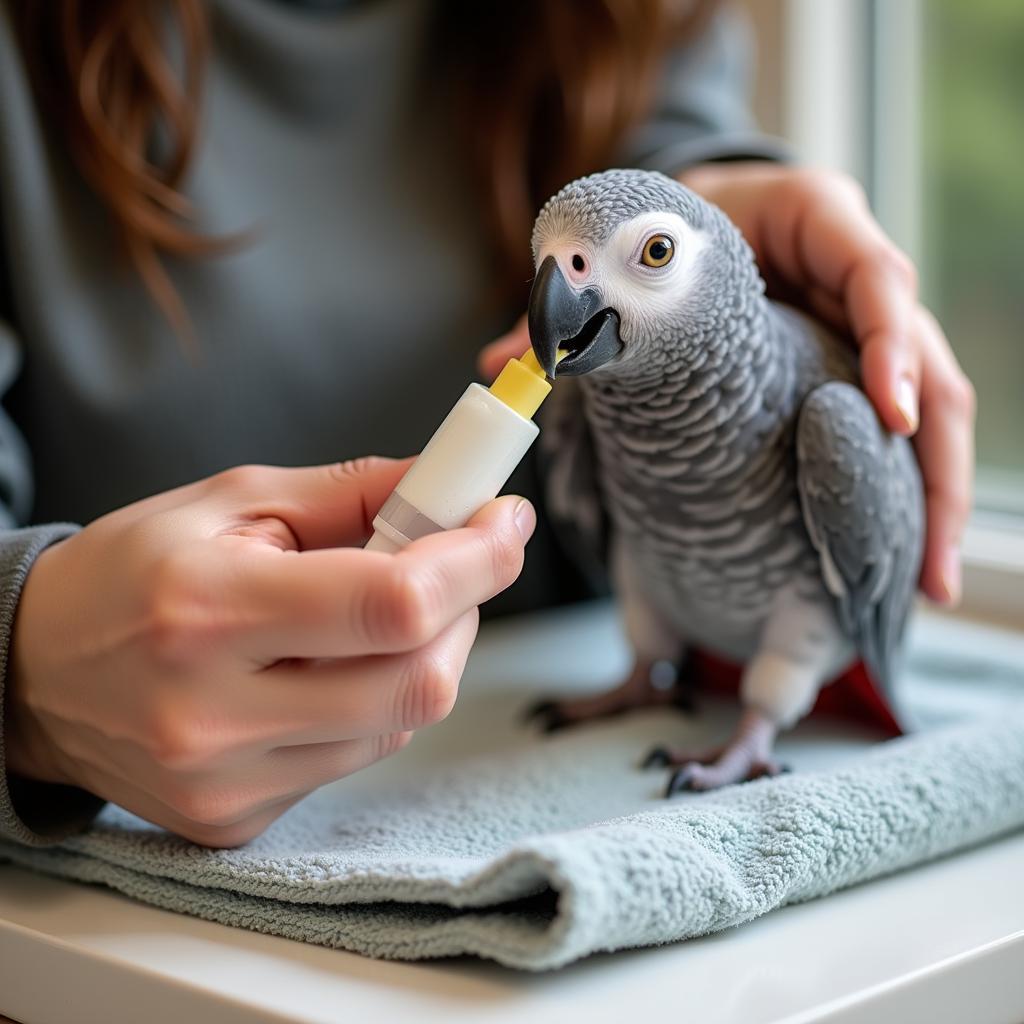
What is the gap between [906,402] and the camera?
59 cm

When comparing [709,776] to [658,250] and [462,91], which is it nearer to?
[658,250]

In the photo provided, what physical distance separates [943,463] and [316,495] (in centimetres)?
38

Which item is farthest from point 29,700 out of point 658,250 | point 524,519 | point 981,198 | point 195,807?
point 981,198

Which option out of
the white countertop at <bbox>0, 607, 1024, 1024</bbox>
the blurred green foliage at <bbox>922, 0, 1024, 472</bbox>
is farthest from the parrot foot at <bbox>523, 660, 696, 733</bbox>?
the blurred green foliage at <bbox>922, 0, 1024, 472</bbox>

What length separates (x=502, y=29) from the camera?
3.09 ft

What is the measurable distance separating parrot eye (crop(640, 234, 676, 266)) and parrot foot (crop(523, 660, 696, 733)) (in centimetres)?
31

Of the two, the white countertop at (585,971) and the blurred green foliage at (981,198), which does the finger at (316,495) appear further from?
the blurred green foliage at (981,198)

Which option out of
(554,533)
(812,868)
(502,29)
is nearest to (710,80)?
(502,29)

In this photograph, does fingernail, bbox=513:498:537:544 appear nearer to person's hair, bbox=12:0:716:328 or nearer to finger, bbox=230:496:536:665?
finger, bbox=230:496:536:665

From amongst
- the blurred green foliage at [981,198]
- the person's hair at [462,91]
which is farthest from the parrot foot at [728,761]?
the blurred green foliage at [981,198]

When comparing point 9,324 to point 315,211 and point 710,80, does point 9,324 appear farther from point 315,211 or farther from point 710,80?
point 710,80

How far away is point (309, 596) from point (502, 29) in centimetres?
69

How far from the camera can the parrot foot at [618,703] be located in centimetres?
72

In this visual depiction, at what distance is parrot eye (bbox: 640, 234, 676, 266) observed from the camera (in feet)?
1.63
